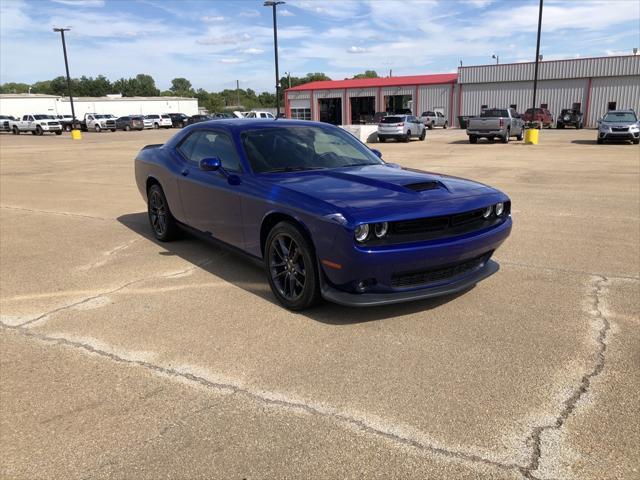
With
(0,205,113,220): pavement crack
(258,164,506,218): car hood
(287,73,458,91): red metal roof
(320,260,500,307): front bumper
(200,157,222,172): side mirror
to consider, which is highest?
(287,73,458,91): red metal roof

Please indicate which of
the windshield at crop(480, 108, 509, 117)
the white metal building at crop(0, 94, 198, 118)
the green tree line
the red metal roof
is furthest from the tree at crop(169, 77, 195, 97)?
the windshield at crop(480, 108, 509, 117)

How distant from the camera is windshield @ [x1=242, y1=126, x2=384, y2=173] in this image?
4781mm

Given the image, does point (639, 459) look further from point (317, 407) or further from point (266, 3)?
point (266, 3)

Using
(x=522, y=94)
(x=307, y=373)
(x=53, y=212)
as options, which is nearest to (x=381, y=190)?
(x=307, y=373)

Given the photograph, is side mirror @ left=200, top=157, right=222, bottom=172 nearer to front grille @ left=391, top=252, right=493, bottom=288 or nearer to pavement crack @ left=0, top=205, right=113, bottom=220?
front grille @ left=391, top=252, right=493, bottom=288

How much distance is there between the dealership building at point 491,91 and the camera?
1672 inches

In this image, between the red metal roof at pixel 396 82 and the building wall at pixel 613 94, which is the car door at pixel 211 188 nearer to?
the building wall at pixel 613 94

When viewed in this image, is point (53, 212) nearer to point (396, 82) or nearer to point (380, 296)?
point (380, 296)

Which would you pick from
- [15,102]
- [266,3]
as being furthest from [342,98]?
[15,102]

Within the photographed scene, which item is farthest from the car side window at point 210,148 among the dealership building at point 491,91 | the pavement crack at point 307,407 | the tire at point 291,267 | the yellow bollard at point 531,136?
the dealership building at point 491,91

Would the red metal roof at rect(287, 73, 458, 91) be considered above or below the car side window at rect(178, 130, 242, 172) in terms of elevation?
above

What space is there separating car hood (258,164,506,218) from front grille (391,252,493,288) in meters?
0.44

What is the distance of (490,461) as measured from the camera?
242cm

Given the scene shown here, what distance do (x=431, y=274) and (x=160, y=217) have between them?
3815mm
